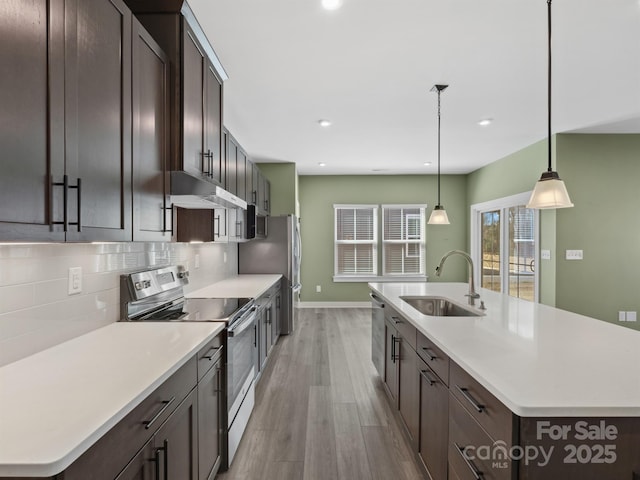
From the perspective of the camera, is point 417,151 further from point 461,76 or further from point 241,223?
point 241,223

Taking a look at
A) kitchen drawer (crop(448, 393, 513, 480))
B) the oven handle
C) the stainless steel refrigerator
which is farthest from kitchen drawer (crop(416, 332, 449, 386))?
the stainless steel refrigerator

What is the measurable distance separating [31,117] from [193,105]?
3.65 feet

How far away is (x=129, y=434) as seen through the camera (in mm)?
1059

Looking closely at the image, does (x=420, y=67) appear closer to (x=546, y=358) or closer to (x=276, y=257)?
(x=546, y=358)

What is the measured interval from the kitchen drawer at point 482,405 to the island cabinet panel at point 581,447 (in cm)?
5

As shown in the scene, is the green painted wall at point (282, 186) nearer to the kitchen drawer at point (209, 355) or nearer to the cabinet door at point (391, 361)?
the cabinet door at point (391, 361)

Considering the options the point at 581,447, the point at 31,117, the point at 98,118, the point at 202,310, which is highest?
the point at 98,118

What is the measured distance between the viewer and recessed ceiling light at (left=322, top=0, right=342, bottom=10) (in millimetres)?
1967

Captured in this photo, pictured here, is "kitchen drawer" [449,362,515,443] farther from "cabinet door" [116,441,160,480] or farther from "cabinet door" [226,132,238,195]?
"cabinet door" [226,132,238,195]

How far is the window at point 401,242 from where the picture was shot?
280 inches

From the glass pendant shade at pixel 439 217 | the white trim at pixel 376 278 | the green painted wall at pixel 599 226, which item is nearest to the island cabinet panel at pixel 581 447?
the glass pendant shade at pixel 439 217

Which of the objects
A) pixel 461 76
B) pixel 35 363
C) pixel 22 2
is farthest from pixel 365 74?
pixel 35 363

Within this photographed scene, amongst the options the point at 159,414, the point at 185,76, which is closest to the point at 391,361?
the point at 159,414

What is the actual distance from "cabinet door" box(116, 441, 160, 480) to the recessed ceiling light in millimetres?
2206
